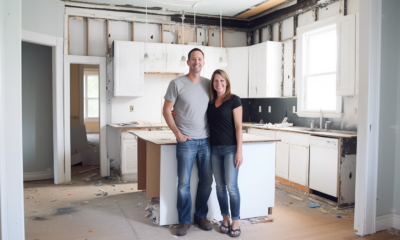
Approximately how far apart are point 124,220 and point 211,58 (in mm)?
3732

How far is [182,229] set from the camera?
3125 millimetres

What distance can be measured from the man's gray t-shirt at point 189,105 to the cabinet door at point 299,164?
82.6 inches

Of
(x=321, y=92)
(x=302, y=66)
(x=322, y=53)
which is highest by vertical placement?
(x=322, y=53)

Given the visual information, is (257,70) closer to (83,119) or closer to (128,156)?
(128,156)

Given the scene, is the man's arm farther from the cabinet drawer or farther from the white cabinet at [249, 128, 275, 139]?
the white cabinet at [249, 128, 275, 139]

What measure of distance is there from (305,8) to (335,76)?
132cm

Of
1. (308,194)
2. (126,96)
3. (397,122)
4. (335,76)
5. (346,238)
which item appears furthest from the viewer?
(126,96)

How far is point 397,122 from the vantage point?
11.0 feet

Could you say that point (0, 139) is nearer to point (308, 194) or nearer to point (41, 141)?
point (41, 141)

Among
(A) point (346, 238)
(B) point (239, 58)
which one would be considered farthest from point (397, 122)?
(B) point (239, 58)

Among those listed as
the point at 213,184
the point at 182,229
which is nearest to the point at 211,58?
the point at 213,184

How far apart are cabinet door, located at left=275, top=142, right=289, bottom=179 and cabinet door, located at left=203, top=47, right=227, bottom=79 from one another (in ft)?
6.63

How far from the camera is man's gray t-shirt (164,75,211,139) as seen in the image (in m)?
3.08

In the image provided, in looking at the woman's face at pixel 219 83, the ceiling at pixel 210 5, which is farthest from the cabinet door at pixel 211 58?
the woman's face at pixel 219 83
